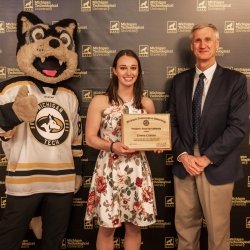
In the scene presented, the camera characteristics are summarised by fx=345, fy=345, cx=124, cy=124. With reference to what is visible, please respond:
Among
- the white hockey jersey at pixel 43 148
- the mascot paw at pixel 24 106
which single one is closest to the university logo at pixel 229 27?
the white hockey jersey at pixel 43 148

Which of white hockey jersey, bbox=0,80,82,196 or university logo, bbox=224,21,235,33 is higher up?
university logo, bbox=224,21,235,33

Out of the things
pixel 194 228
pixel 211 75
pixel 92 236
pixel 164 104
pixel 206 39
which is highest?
pixel 206 39

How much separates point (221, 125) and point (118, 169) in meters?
0.65

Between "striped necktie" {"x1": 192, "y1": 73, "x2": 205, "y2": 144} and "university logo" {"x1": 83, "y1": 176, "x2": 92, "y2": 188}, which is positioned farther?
"university logo" {"x1": 83, "y1": 176, "x2": 92, "y2": 188}

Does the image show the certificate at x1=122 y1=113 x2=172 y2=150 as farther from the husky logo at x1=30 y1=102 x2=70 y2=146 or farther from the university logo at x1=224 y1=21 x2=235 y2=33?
the university logo at x1=224 y1=21 x2=235 y2=33

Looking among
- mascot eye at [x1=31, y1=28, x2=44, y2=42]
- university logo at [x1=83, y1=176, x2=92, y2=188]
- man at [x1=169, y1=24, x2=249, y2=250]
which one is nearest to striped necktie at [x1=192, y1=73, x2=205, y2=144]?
man at [x1=169, y1=24, x2=249, y2=250]

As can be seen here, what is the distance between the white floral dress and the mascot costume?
0.28m

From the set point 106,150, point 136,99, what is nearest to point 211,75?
point 136,99

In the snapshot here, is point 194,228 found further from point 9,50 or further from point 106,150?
point 9,50

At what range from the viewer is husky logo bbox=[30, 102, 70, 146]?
2.04 m

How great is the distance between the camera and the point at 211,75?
2.05m

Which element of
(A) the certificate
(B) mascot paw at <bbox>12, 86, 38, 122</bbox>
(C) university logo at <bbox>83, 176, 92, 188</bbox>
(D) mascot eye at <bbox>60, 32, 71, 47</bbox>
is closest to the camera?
(B) mascot paw at <bbox>12, 86, 38, 122</bbox>

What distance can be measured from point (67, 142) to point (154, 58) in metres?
0.87

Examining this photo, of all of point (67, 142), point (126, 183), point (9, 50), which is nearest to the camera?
point (126, 183)
